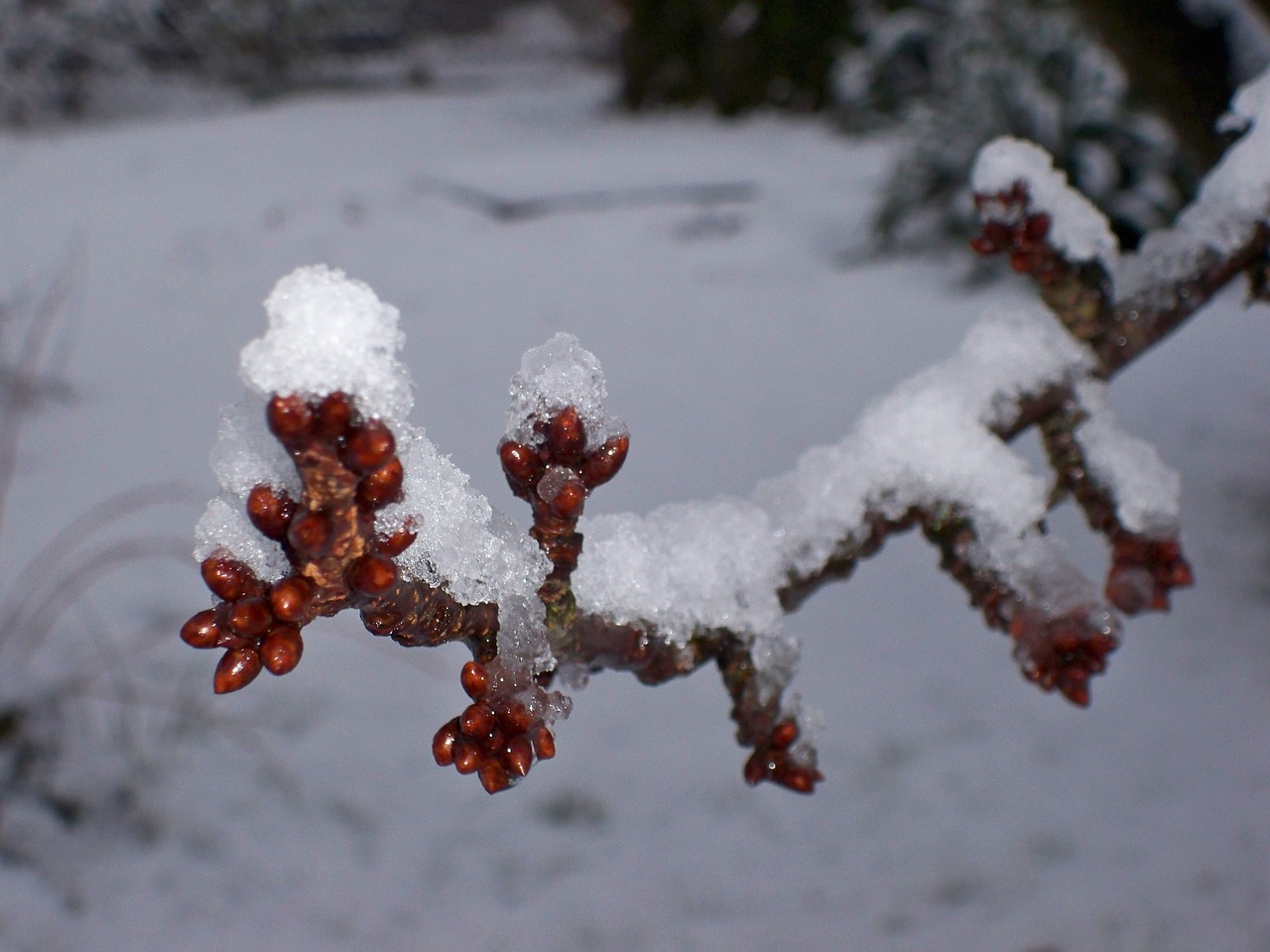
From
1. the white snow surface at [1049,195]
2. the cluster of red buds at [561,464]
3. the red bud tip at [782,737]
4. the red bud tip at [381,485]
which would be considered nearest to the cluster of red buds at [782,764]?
the red bud tip at [782,737]

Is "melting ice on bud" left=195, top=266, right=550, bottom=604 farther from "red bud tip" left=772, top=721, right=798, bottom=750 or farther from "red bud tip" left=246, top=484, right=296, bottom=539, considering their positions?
"red bud tip" left=772, top=721, right=798, bottom=750

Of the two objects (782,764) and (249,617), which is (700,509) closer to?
(782,764)

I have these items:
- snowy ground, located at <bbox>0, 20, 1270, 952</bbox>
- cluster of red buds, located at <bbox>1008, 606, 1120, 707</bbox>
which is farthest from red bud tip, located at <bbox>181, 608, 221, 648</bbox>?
snowy ground, located at <bbox>0, 20, 1270, 952</bbox>

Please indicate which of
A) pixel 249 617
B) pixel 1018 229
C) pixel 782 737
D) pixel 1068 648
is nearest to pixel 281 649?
pixel 249 617

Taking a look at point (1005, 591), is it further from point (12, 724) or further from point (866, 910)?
point (12, 724)

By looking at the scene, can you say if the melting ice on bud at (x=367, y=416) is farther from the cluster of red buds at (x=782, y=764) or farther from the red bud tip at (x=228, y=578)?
the cluster of red buds at (x=782, y=764)

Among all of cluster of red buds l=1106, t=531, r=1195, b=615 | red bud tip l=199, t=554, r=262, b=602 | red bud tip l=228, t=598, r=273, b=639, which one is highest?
cluster of red buds l=1106, t=531, r=1195, b=615

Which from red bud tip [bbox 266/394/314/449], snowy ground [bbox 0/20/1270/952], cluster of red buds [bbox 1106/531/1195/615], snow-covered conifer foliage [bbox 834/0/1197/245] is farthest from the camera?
snow-covered conifer foliage [bbox 834/0/1197/245]
